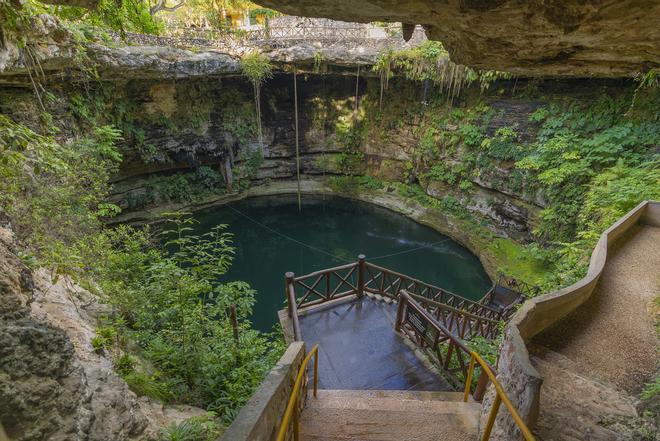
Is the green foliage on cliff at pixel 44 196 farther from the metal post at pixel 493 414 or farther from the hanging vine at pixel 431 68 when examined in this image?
the hanging vine at pixel 431 68

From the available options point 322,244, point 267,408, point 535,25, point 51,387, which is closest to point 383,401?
point 267,408

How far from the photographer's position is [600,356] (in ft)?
11.6

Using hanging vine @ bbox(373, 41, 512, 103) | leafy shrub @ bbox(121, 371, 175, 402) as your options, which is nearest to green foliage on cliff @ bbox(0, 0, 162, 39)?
leafy shrub @ bbox(121, 371, 175, 402)

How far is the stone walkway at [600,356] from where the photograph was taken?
270 centimetres

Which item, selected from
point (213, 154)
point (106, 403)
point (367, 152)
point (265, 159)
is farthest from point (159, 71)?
point (106, 403)

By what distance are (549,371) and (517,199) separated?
10778mm

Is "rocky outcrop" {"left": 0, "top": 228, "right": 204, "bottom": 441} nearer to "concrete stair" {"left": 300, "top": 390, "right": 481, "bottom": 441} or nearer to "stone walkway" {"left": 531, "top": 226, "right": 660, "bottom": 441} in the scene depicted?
"concrete stair" {"left": 300, "top": 390, "right": 481, "bottom": 441}

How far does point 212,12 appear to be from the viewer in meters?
14.8

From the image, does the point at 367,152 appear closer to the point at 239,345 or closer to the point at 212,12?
the point at 212,12

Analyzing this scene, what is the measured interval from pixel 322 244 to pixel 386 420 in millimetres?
10876

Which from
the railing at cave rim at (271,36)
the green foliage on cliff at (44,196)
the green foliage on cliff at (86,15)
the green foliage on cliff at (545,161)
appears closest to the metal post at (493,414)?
the green foliage on cliff at (545,161)

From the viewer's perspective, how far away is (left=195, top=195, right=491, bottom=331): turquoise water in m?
11.7

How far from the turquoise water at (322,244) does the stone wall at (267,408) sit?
7029mm

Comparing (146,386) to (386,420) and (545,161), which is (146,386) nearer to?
(386,420)
